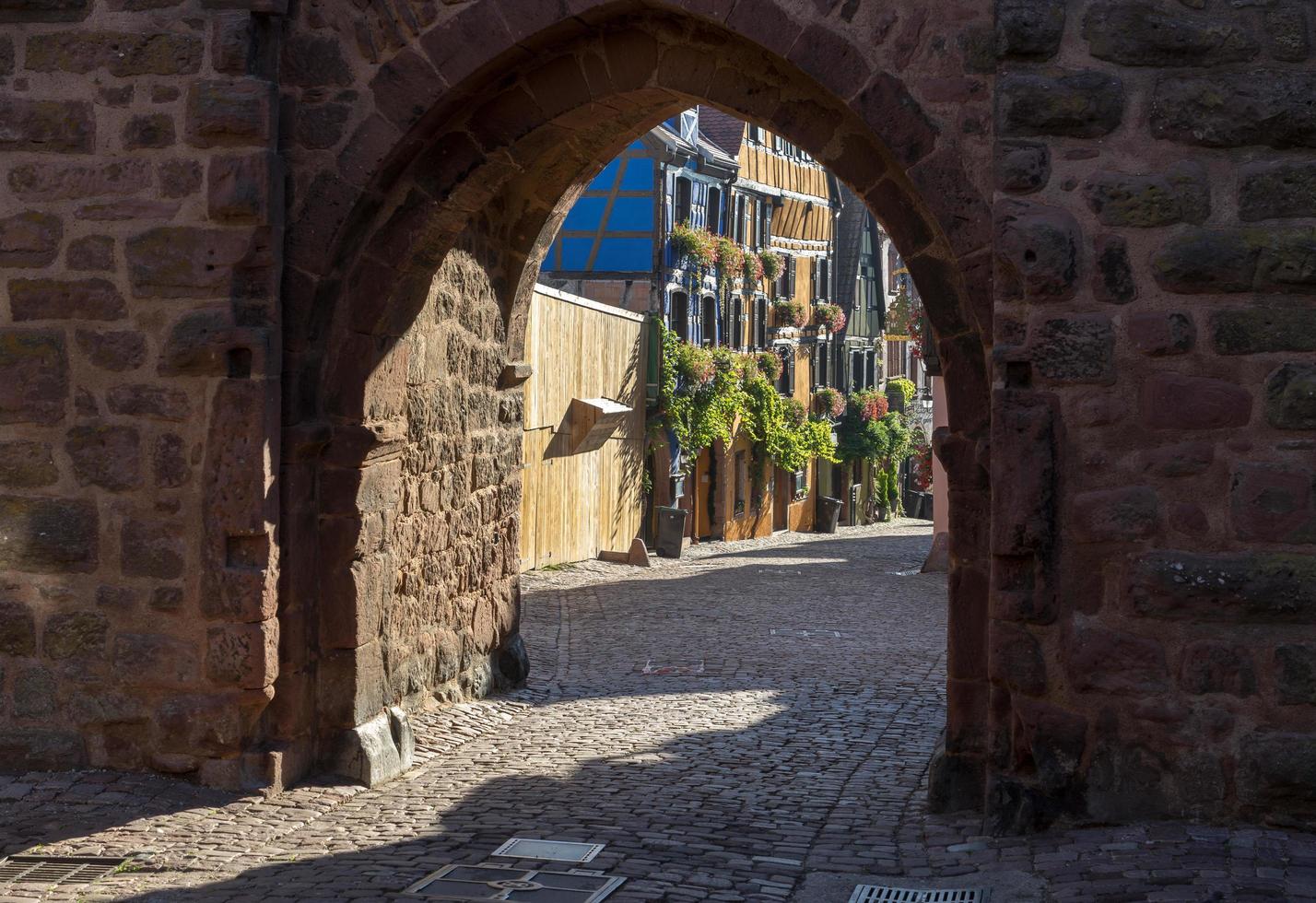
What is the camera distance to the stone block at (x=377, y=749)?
6.17 meters

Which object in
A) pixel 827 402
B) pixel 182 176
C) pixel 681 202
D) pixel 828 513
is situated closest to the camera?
pixel 182 176

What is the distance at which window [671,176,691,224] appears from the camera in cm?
2353

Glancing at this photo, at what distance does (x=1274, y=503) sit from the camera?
4559 millimetres

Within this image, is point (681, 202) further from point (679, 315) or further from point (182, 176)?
point (182, 176)

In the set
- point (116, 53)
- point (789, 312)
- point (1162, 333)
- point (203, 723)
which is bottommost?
point (203, 723)

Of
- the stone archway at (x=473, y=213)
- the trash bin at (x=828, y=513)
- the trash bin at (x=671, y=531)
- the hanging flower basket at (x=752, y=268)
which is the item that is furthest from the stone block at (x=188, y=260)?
the trash bin at (x=828, y=513)

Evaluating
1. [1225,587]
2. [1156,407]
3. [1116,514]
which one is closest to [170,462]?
[1116,514]

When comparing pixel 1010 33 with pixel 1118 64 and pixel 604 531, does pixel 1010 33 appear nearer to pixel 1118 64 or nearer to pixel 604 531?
pixel 1118 64

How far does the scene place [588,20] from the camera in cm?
580

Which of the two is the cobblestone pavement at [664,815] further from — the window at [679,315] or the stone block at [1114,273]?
the window at [679,315]

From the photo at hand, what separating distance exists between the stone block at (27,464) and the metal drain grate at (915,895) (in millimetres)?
3262

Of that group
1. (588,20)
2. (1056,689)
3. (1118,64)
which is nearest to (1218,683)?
(1056,689)

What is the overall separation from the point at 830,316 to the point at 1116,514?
90.0 ft

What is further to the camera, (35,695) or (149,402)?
(35,695)
